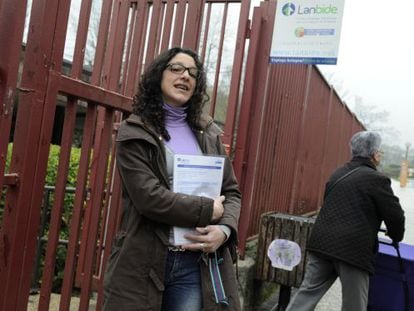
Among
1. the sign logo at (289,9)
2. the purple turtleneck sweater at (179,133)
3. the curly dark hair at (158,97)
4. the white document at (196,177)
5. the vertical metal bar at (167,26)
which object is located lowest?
the white document at (196,177)

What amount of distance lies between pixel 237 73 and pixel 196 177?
204 centimetres

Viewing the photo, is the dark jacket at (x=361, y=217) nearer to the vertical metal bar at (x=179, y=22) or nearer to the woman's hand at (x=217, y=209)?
the vertical metal bar at (x=179, y=22)

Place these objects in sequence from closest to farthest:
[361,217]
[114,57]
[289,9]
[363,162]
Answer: [114,57]
[361,217]
[363,162]
[289,9]

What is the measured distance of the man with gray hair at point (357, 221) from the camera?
11.8 ft

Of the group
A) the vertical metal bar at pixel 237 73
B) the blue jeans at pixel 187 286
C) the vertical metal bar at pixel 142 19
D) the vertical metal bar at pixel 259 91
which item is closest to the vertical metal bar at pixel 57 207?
the blue jeans at pixel 187 286

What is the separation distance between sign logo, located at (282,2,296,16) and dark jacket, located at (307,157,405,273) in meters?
1.42

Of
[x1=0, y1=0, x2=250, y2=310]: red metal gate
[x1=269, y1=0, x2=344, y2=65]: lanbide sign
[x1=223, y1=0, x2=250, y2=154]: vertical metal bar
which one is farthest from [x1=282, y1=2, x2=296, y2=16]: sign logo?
[x1=0, y1=0, x2=250, y2=310]: red metal gate

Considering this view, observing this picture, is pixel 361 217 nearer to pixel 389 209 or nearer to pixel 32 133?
pixel 389 209

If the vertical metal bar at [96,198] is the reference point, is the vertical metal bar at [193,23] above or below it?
above

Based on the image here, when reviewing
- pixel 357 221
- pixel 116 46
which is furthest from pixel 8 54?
pixel 357 221

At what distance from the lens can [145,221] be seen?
197 centimetres

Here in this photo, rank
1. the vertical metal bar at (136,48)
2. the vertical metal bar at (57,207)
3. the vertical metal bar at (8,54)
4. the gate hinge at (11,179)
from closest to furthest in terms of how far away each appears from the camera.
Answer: the vertical metal bar at (8,54) → the gate hinge at (11,179) → the vertical metal bar at (57,207) → the vertical metal bar at (136,48)

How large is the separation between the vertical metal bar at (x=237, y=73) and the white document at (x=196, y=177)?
1862mm

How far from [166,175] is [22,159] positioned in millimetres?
595
